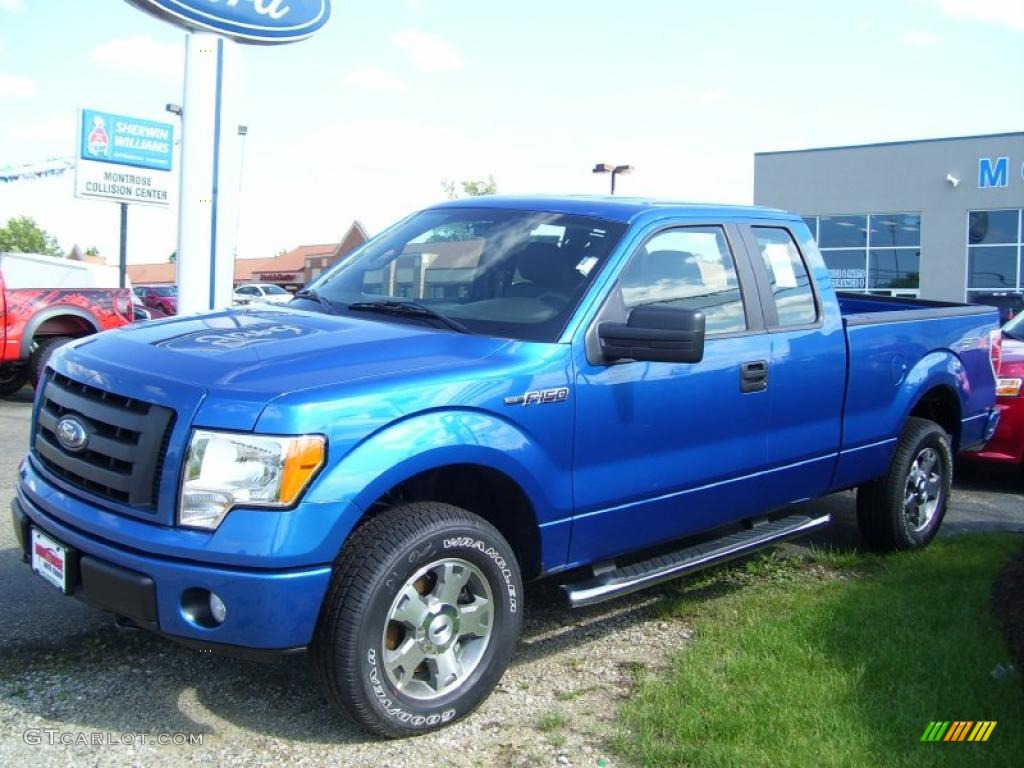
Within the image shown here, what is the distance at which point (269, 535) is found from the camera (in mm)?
3049

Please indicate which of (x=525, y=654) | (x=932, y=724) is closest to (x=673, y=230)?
(x=525, y=654)

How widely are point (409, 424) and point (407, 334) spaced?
608mm

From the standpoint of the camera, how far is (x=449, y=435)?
343 cm

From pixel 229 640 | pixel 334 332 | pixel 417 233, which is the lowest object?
pixel 229 640

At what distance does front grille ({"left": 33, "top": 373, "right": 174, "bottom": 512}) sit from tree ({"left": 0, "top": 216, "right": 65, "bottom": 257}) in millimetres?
108796

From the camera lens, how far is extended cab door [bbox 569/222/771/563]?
3.96 meters

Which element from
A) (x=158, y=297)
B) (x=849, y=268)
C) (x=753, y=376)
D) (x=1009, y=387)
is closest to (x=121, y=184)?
(x=158, y=297)

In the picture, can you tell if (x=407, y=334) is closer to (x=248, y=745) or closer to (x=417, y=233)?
(x=417, y=233)

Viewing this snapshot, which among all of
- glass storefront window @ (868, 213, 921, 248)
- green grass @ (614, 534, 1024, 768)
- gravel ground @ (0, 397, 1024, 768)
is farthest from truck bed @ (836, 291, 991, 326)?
glass storefront window @ (868, 213, 921, 248)

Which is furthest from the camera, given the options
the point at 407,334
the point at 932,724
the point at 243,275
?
the point at 243,275

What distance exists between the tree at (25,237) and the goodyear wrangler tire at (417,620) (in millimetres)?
109502

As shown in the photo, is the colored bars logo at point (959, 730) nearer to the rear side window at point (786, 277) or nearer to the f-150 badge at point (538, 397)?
the f-150 badge at point (538, 397)

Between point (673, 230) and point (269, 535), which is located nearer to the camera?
point (269, 535)

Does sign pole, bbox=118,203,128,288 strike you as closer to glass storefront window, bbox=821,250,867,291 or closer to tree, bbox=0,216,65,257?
glass storefront window, bbox=821,250,867,291
